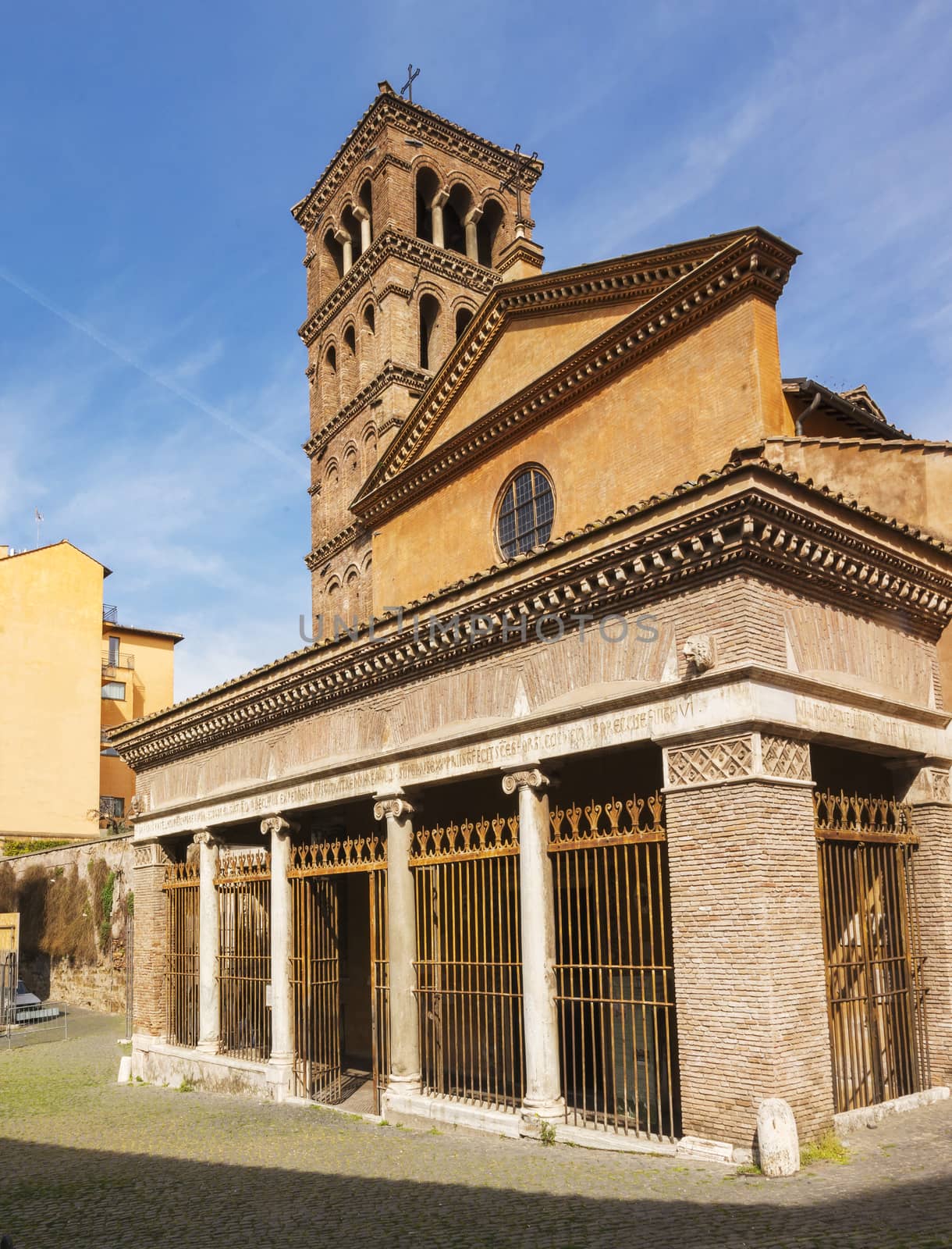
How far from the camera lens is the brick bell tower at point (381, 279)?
92.3ft

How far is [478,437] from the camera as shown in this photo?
1479 cm

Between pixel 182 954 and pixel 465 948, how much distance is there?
21.1ft

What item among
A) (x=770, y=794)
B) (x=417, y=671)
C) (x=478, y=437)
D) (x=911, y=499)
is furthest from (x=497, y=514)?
(x=770, y=794)

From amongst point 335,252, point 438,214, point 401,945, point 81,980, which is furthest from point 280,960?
point 335,252

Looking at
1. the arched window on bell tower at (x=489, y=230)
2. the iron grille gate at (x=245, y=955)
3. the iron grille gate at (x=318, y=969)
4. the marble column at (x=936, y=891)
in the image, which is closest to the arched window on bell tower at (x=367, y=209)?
the arched window on bell tower at (x=489, y=230)

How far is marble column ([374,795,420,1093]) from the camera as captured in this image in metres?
10.6

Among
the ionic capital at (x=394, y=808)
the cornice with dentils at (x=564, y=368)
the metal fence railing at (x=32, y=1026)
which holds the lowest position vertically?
the metal fence railing at (x=32, y=1026)

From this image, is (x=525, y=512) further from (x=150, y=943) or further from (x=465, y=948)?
(x=150, y=943)

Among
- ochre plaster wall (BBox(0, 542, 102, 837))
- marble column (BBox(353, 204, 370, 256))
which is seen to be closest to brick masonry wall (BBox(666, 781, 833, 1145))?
marble column (BBox(353, 204, 370, 256))

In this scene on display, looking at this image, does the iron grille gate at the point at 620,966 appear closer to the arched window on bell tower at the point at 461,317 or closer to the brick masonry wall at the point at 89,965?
the brick masonry wall at the point at 89,965

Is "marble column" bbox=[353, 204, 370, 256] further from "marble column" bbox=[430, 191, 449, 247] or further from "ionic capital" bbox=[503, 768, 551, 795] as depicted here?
"ionic capital" bbox=[503, 768, 551, 795]

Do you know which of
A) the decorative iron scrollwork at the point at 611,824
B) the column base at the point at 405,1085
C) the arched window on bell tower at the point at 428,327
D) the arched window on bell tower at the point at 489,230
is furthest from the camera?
the arched window on bell tower at the point at 489,230

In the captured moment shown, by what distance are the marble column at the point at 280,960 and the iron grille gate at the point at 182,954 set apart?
2.43 m

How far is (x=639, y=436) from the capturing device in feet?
40.4
